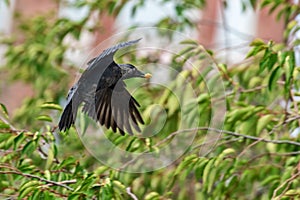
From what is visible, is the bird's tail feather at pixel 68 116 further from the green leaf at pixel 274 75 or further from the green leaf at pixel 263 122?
the green leaf at pixel 263 122

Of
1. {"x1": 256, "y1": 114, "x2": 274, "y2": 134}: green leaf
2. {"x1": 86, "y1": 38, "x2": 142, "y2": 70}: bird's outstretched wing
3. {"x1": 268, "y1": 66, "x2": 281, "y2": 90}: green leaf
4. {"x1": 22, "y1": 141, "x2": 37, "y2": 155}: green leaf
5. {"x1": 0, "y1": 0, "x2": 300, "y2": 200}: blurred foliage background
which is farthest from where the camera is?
{"x1": 256, "y1": 114, "x2": 274, "y2": 134}: green leaf

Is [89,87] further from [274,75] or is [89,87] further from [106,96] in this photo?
[274,75]

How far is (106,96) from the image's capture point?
2.54 meters

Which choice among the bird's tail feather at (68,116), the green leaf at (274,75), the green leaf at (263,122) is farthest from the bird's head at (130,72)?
the green leaf at (263,122)

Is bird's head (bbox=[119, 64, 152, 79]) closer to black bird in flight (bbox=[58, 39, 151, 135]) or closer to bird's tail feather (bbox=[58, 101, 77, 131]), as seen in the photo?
black bird in flight (bbox=[58, 39, 151, 135])

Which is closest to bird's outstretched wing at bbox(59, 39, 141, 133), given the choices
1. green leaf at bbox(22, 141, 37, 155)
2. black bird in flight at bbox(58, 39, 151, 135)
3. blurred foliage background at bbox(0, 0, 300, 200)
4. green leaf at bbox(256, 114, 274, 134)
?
black bird in flight at bbox(58, 39, 151, 135)

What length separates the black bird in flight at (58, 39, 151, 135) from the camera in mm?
2496

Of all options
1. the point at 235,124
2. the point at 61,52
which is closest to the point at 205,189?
the point at 235,124

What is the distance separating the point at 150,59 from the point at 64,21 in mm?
1989

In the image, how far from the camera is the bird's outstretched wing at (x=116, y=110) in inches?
99.9

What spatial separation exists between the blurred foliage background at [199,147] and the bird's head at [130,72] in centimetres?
24

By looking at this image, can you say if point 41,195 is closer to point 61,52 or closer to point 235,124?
point 235,124

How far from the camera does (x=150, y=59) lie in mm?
3076

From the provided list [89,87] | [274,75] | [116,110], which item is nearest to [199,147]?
[274,75]
